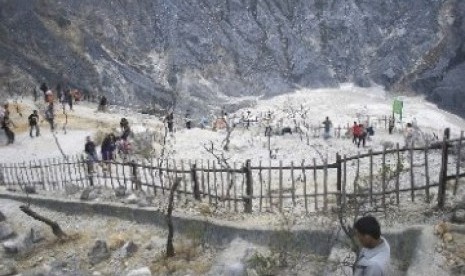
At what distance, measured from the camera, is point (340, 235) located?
820 centimetres

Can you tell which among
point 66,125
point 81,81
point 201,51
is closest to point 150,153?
point 66,125

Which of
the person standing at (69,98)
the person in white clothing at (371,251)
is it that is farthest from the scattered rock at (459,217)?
the person standing at (69,98)

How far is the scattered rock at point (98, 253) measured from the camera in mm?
9523

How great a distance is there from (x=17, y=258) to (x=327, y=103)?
32746 mm

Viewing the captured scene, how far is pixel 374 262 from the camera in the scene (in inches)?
172

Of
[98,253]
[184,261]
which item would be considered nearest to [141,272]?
[184,261]

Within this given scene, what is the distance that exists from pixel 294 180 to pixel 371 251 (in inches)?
278

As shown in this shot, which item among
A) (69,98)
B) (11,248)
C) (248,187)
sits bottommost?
(11,248)

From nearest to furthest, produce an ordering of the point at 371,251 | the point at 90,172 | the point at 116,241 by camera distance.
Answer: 1. the point at 371,251
2. the point at 116,241
3. the point at 90,172

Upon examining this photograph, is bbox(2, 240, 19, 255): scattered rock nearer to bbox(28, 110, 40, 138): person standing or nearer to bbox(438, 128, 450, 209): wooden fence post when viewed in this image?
bbox(438, 128, 450, 209): wooden fence post

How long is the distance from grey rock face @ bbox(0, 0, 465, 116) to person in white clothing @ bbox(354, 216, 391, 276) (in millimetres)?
33553

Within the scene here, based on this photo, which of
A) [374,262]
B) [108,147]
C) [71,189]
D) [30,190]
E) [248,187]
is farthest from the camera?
[108,147]

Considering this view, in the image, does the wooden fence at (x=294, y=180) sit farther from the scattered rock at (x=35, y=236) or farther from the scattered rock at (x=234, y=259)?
the scattered rock at (x=35, y=236)

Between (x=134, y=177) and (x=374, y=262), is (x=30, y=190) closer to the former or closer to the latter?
(x=134, y=177)
